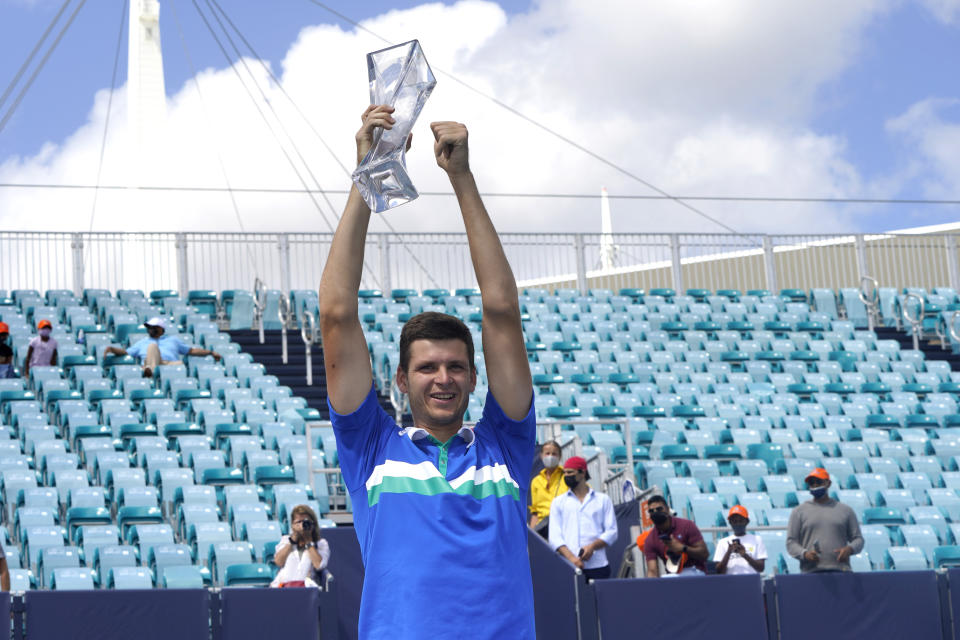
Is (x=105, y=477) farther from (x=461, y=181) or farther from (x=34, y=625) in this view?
(x=461, y=181)

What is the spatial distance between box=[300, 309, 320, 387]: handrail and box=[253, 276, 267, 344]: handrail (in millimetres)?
694

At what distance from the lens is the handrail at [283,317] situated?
1775cm

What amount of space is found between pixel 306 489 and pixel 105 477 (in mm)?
1990

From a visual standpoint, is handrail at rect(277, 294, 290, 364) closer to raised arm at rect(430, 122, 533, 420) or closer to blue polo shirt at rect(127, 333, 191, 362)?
blue polo shirt at rect(127, 333, 191, 362)

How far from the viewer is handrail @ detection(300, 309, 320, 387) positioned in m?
16.8

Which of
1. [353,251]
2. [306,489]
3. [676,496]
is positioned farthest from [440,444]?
[676,496]

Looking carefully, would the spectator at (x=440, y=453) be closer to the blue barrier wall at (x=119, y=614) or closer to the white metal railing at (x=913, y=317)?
the blue barrier wall at (x=119, y=614)

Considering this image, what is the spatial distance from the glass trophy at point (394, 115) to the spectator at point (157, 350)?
13274 mm

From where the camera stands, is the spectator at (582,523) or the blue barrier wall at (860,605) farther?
the spectator at (582,523)

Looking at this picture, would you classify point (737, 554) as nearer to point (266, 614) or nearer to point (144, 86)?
point (266, 614)

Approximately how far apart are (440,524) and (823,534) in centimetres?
775

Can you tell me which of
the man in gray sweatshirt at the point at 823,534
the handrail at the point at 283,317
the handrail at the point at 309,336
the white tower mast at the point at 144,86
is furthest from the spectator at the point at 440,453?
the white tower mast at the point at 144,86

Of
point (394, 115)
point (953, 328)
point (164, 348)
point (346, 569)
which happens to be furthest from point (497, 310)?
point (953, 328)

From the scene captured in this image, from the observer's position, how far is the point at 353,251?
2.67m
